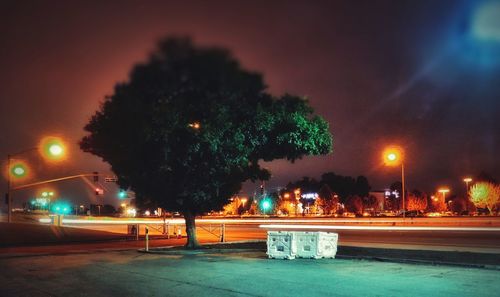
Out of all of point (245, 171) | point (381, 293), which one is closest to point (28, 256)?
point (245, 171)

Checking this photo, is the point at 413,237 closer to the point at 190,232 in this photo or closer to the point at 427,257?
the point at 190,232

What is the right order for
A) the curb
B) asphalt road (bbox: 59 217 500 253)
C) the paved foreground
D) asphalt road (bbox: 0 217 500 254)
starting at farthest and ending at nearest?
asphalt road (bbox: 0 217 500 254) < asphalt road (bbox: 59 217 500 253) < the curb < the paved foreground

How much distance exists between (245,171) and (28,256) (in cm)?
1100

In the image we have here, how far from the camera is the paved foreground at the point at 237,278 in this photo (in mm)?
12133

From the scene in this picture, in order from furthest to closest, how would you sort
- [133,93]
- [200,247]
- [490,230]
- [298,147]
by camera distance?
1. [490,230]
2. [200,247]
3. [298,147]
4. [133,93]

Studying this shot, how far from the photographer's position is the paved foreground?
1213 centimetres

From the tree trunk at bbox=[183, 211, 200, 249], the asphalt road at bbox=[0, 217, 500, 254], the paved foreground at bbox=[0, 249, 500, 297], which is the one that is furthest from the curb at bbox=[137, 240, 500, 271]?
the tree trunk at bbox=[183, 211, 200, 249]

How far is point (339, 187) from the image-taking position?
171m

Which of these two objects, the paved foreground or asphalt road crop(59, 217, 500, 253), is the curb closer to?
the paved foreground

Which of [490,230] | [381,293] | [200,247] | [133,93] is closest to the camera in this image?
[381,293]

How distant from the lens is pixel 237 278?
14.4 m

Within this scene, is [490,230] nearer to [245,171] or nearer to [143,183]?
[245,171]

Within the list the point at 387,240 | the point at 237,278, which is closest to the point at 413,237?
the point at 387,240

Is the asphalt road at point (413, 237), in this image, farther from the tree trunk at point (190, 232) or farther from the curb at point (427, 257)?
the tree trunk at point (190, 232)
